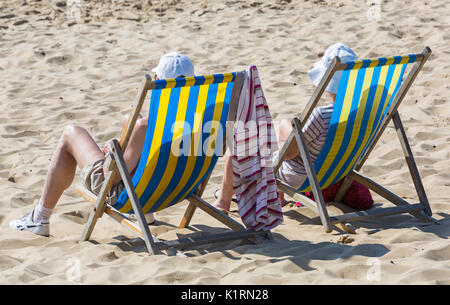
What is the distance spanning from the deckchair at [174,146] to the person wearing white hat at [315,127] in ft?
1.70

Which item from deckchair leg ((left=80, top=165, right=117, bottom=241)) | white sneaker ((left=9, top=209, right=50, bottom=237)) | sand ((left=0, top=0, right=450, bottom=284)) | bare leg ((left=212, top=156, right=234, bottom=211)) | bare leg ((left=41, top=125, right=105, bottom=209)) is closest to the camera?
sand ((left=0, top=0, right=450, bottom=284))

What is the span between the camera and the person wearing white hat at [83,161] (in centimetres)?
338

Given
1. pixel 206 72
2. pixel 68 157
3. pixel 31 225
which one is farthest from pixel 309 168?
pixel 206 72

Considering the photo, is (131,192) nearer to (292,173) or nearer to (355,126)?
(292,173)

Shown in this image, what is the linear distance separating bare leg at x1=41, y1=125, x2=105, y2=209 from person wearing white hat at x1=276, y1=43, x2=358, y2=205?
102 cm

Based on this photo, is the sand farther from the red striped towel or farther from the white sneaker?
the red striped towel

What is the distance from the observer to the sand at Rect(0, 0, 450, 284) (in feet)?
9.89

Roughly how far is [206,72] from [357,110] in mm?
3648

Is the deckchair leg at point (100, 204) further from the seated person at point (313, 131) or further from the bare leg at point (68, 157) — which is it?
the seated person at point (313, 131)

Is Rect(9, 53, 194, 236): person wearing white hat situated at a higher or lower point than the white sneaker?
higher

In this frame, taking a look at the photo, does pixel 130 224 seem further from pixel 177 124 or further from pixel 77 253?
pixel 177 124

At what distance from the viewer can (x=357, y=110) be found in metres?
3.54

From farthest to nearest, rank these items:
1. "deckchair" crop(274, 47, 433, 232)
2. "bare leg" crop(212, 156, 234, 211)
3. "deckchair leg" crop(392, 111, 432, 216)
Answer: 1. "bare leg" crop(212, 156, 234, 211)
2. "deckchair leg" crop(392, 111, 432, 216)
3. "deckchair" crop(274, 47, 433, 232)

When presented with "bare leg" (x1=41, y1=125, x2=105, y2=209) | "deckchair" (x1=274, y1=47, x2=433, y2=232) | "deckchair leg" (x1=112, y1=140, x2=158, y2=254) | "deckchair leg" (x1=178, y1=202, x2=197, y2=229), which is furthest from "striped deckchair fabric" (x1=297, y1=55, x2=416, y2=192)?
"bare leg" (x1=41, y1=125, x2=105, y2=209)
